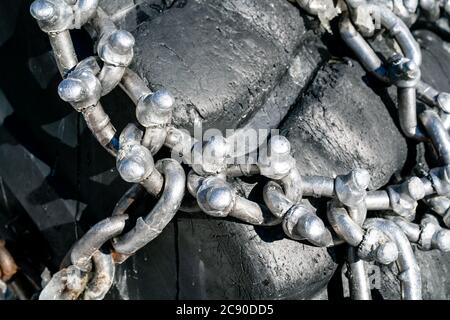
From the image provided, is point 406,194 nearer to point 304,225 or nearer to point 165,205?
point 304,225

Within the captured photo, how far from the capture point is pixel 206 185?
83 cm

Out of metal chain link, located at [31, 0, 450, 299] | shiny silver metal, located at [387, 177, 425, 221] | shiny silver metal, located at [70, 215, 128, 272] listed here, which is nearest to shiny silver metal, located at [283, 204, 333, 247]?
metal chain link, located at [31, 0, 450, 299]

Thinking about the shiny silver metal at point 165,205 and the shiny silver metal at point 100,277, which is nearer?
the shiny silver metal at point 165,205

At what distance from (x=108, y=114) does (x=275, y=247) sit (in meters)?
0.29

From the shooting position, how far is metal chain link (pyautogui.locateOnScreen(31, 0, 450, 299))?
2.69 feet

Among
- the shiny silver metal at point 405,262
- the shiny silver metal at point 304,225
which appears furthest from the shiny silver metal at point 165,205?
the shiny silver metal at point 405,262

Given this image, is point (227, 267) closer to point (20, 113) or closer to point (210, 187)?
point (210, 187)

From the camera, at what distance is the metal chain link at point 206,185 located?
82cm

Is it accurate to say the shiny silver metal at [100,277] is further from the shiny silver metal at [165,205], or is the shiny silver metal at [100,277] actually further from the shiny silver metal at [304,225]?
the shiny silver metal at [304,225]

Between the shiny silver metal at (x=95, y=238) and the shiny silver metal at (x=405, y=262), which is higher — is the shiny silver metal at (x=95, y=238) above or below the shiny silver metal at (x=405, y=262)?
below

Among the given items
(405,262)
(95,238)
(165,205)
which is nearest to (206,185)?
(165,205)

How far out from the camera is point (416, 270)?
886 millimetres

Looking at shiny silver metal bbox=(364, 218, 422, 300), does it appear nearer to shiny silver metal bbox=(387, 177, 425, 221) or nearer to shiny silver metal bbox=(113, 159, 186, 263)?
shiny silver metal bbox=(387, 177, 425, 221)

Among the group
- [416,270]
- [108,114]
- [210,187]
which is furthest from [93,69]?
[416,270]
